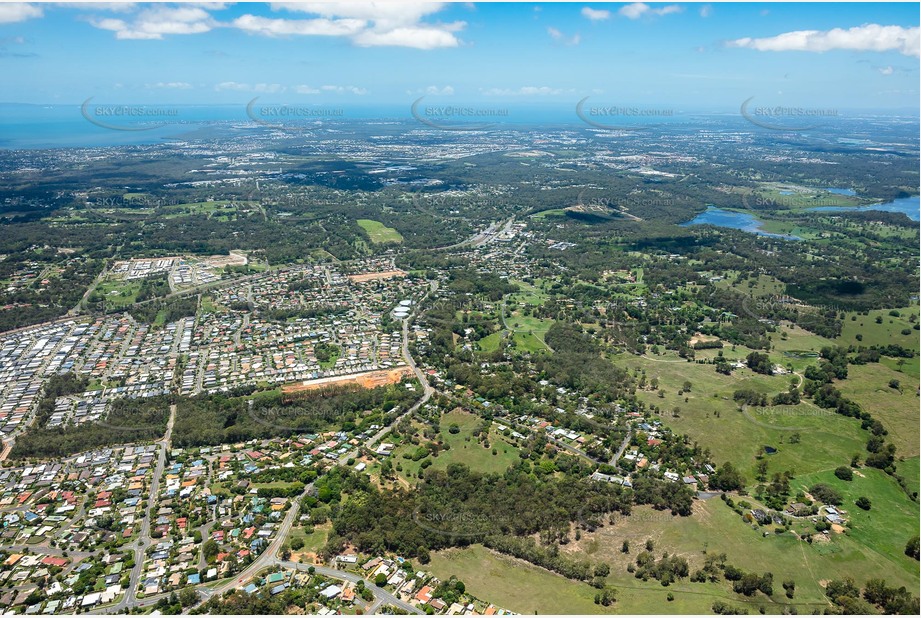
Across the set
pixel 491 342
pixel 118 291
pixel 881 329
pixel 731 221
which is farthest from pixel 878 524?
pixel 731 221

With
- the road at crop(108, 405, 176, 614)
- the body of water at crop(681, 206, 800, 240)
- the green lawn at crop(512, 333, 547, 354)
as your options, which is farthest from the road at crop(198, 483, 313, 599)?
the body of water at crop(681, 206, 800, 240)

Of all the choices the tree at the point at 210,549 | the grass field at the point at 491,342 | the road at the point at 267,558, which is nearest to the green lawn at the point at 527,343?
the grass field at the point at 491,342

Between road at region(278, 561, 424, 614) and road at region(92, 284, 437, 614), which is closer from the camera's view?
road at region(278, 561, 424, 614)

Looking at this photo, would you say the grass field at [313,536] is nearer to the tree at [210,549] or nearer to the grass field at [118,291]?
the tree at [210,549]

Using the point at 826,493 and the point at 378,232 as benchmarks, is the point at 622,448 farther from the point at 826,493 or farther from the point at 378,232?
the point at 378,232

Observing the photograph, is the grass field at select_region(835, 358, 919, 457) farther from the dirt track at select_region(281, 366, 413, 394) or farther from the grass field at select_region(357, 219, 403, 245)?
the grass field at select_region(357, 219, 403, 245)
